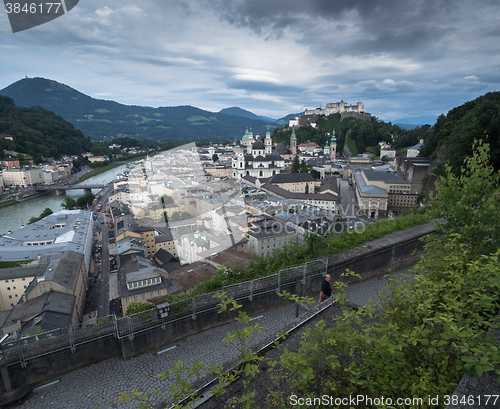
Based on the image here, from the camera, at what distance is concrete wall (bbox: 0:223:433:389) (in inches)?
109

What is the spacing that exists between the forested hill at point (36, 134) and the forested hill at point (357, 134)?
2172 inches

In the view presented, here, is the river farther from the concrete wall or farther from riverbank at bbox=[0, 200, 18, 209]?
the concrete wall

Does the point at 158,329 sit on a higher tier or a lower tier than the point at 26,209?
higher

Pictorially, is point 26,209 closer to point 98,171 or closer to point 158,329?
point 98,171

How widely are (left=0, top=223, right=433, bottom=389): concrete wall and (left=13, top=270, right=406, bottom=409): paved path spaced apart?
10 cm

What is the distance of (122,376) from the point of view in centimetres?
286

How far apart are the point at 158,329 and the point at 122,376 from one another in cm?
55

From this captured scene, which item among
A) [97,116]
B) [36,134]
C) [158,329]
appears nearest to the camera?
[158,329]

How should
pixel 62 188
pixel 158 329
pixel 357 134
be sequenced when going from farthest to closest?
1. pixel 357 134
2. pixel 62 188
3. pixel 158 329

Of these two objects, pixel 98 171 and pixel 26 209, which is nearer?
pixel 26 209

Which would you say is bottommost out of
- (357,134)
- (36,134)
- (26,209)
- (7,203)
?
(26,209)

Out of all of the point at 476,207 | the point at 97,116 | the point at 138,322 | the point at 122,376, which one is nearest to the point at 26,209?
the point at 138,322

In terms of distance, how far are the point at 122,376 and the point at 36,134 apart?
82.1 meters

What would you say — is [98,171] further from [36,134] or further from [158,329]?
[158,329]
